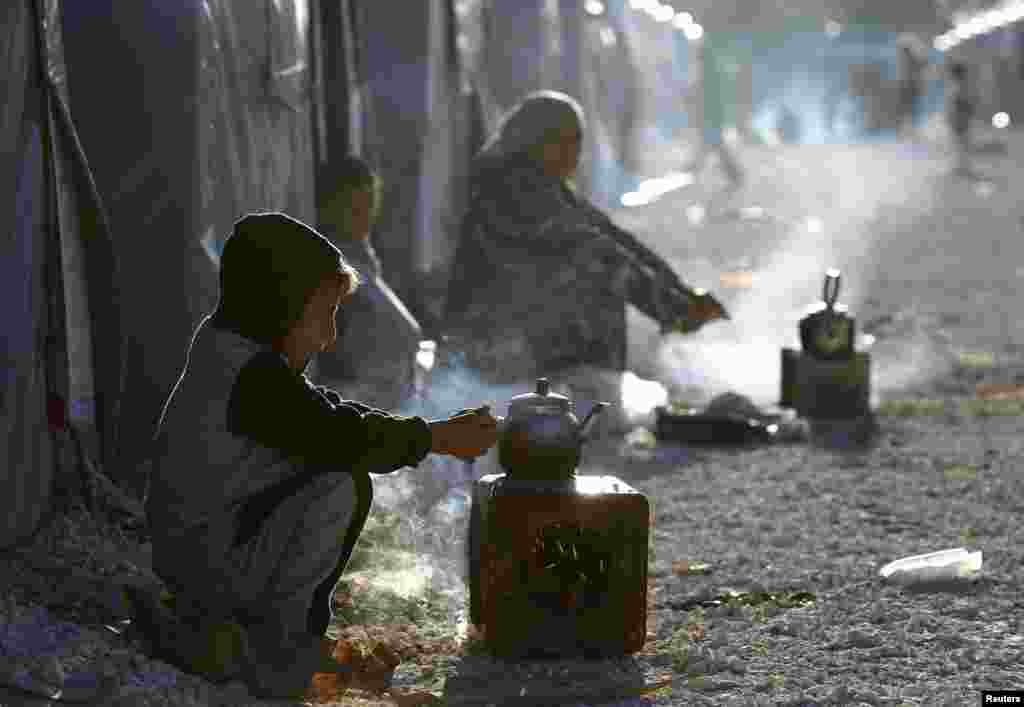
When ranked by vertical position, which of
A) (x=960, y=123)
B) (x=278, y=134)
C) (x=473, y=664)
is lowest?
(x=473, y=664)

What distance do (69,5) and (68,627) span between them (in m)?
2.20

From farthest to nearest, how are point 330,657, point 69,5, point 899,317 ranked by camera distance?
point 899,317 → point 69,5 → point 330,657

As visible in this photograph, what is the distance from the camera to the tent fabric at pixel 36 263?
4.02 meters

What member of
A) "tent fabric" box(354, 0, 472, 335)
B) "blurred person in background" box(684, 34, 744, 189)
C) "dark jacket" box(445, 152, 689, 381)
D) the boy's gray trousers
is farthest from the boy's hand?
"blurred person in background" box(684, 34, 744, 189)

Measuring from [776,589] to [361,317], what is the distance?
8.85 feet

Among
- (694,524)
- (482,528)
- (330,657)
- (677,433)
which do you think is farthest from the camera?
(677,433)

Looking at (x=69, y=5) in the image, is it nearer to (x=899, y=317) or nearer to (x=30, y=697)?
(x=30, y=697)

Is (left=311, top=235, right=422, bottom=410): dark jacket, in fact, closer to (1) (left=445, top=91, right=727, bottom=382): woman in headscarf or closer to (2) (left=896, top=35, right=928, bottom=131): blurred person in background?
(1) (left=445, top=91, right=727, bottom=382): woman in headscarf

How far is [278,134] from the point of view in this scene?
6.25m

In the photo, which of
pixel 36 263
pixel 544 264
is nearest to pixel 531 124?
pixel 544 264

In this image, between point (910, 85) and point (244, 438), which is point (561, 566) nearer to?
point (244, 438)

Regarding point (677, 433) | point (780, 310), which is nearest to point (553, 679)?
point (677, 433)

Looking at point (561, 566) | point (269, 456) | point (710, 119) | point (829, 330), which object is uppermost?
point (710, 119)

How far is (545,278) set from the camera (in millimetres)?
7941
